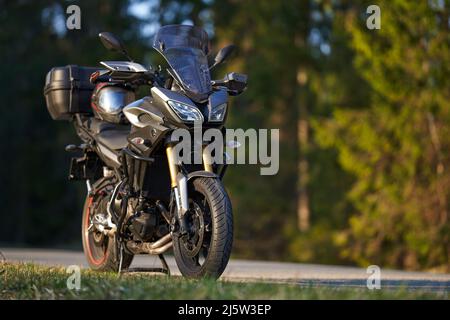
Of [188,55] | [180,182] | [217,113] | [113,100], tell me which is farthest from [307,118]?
[180,182]

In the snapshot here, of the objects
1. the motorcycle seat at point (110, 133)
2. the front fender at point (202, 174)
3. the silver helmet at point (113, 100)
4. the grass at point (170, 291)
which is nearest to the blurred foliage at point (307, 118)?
the motorcycle seat at point (110, 133)

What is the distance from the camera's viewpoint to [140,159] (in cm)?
799

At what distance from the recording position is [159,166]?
813 cm

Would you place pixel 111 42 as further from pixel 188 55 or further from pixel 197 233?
pixel 197 233

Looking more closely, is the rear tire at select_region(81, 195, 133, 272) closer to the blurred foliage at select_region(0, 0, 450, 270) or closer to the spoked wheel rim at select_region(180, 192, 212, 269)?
the spoked wheel rim at select_region(180, 192, 212, 269)

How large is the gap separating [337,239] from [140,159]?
60.5 feet

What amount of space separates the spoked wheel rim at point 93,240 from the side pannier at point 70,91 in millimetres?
944

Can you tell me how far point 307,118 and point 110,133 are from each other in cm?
2276

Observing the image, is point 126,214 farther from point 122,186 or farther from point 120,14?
point 120,14

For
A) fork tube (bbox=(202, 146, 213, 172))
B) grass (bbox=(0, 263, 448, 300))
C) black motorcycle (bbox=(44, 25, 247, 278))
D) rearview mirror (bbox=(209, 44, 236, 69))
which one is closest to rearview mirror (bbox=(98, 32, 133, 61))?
black motorcycle (bbox=(44, 25, 247, 278))

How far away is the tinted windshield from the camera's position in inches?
303
